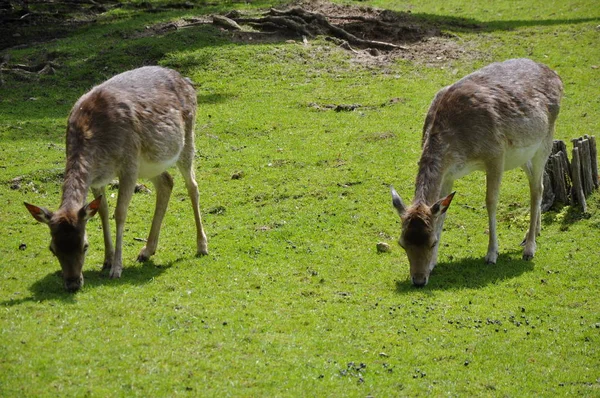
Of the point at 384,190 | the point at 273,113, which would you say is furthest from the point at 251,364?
the point at 273,113

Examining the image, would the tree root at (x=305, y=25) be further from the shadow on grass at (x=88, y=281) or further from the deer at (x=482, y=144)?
the shadow on grass at (x=88, y=281)

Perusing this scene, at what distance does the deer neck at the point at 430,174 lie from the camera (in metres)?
10.7

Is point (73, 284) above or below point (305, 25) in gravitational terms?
above

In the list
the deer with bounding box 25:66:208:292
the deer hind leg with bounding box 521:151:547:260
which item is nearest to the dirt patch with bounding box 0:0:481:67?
the deer hind leg with bounding box 521:151:547:260

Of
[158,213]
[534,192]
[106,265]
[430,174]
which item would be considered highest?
[430,174]

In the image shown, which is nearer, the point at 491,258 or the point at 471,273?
the point at 471,273

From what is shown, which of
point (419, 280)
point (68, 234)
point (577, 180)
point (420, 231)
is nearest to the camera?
point (68, 234)

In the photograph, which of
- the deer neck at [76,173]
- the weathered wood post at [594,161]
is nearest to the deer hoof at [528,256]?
the weathered wood post at [594,161]

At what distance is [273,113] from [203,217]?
6.16 meters

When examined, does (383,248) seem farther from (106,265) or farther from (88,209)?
(88,209)

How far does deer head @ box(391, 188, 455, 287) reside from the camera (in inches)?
406

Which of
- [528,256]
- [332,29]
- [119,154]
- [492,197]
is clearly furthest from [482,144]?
[332,29]

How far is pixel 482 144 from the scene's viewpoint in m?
11.4

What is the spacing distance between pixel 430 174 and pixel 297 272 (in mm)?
2427
